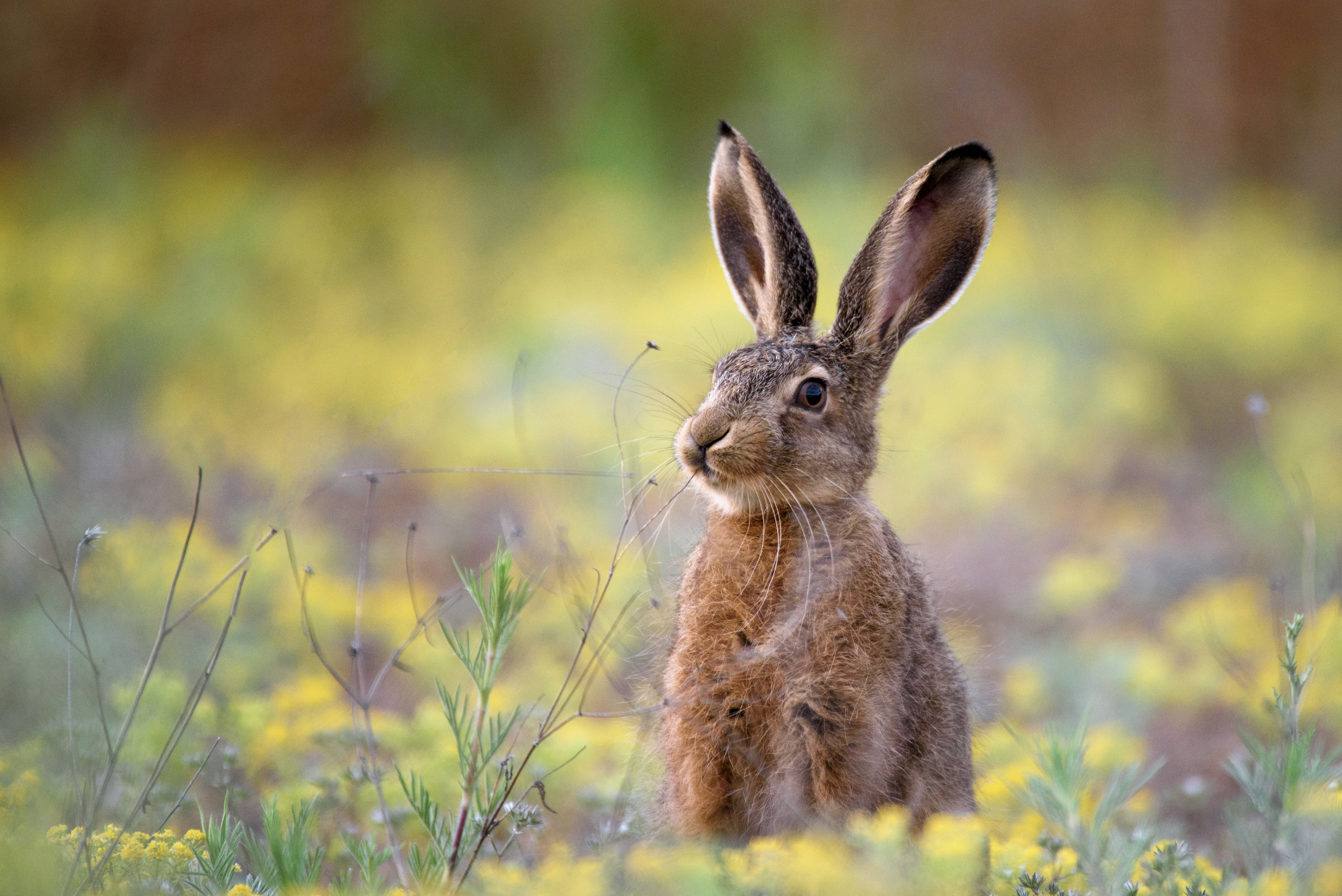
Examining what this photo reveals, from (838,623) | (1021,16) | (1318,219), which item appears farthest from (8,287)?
(1318,219)

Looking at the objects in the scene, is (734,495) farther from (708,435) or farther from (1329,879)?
(1329,879)

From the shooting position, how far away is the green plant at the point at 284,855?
2.26 metres

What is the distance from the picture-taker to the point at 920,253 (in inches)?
136

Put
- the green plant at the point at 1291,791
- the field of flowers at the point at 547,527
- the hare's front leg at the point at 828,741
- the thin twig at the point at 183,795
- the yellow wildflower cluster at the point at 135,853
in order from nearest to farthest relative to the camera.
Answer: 1. the green plant at the point at 1291,791
2. the yellow wildflower cluster at the point at 135,853
3. the field of flowers at the point at 547,527
4. the thin twig at the point at 183,795
5. the hare's front leg at the point at 828,741

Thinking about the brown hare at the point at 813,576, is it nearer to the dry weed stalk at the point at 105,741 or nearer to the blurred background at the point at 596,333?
the blurred background at the point at 596,333

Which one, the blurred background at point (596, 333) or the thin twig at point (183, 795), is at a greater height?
the blurred background at point (596, 333)

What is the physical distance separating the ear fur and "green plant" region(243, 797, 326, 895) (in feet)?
6.39

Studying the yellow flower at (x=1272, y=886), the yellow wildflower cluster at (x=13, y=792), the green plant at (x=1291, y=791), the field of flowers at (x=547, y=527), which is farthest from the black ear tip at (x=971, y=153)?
the yellow wildflower cluster at (x=13, y=792)

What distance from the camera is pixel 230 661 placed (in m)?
4.31

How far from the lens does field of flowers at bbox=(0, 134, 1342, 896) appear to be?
2.57m

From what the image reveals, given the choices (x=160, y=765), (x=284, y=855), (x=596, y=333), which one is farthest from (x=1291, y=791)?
(x=596, y=333)

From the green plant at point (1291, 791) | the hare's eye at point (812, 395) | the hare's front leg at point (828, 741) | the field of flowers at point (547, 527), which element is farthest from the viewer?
the hare's eye at point (812, 395)

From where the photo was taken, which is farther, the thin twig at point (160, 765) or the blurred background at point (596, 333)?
the blurred background at point (596, 333)

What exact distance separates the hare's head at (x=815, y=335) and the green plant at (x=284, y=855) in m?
1.30
